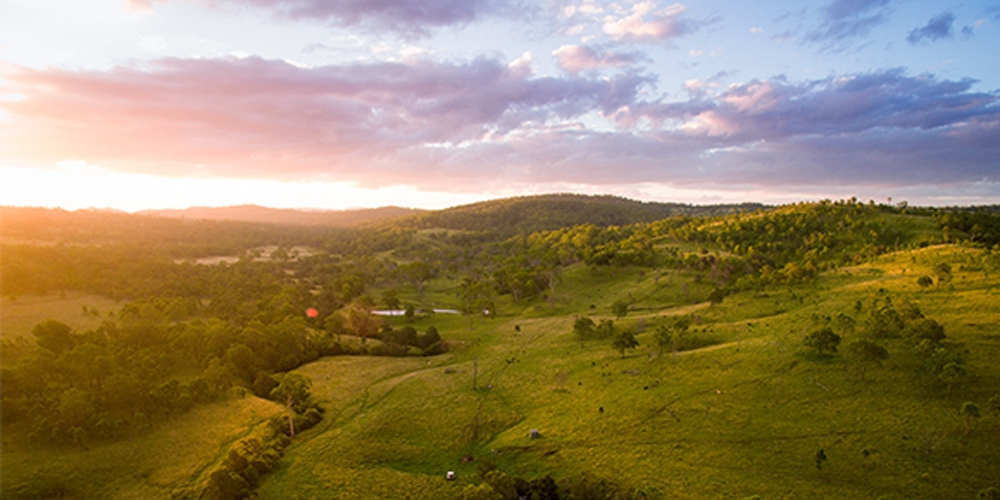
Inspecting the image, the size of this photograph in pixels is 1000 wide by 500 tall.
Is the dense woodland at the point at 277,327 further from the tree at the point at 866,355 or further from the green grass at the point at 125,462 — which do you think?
the green grass at the point at 125,462

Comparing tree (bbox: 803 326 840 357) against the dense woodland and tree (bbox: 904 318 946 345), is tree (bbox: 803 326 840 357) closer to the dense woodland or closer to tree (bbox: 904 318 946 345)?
the dense woodland

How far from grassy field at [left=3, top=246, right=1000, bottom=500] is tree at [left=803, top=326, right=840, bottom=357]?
5.41ft

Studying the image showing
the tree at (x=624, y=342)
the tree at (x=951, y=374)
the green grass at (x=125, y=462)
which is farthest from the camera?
the tree at (x=624, y=342)

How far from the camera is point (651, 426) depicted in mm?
61375

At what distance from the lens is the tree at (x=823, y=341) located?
6850 centimetres

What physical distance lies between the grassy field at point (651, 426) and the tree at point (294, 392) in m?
2.66

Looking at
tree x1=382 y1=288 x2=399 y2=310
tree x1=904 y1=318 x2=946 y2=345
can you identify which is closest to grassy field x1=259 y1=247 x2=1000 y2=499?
tree x1=904 y1=318 x2=946 y2=345

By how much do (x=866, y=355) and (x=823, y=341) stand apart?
689 centimetres

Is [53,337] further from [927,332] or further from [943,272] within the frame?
[943,272]

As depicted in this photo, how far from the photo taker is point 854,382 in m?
61.8

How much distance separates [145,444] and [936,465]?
326 ft

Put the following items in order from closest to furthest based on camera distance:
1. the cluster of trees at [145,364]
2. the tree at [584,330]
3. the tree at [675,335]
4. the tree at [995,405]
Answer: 1. the tree at [995,405]
2. the cluster of trees at [145,364]
3. the tree at [675,335]
4. the tree at [584,330]

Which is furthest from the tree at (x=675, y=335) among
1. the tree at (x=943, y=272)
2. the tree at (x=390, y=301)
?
the tree at (x=390, y=301)

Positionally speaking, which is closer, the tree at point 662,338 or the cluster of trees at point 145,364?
the cluster of trees at point 145,364
